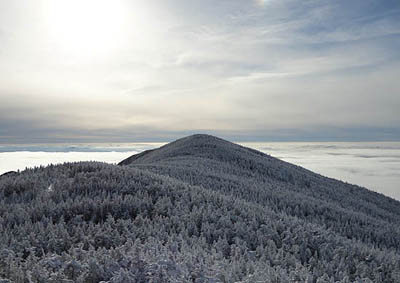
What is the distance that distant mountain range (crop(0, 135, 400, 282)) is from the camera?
4.86 meters

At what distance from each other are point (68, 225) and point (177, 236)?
101 inches

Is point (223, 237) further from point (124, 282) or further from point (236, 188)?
point (236, 188)

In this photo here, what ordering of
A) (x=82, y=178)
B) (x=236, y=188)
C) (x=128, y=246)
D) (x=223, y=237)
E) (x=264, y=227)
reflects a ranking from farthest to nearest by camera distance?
1. (x=236, y=188)
2. (x=82, y=178)
3. (x=264, y=227)
4. (x=223, y=237)
5. (x=128, y=246)

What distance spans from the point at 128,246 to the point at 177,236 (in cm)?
128

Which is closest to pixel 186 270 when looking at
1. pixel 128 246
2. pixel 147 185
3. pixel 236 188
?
pixel 128 246

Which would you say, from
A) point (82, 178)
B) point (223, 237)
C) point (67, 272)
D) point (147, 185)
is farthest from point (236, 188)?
point (67, 272)

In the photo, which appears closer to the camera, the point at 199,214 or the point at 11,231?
the point at 11,231

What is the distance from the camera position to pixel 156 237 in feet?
21.6

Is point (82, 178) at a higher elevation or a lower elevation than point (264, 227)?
higher

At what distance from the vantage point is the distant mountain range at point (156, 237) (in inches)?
191

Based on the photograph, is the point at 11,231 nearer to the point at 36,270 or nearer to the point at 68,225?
the point at 68,225

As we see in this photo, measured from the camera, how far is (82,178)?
1147 centimetres

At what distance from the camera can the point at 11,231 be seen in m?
6.91

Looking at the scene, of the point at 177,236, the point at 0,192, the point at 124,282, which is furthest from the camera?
the point at 0,192
